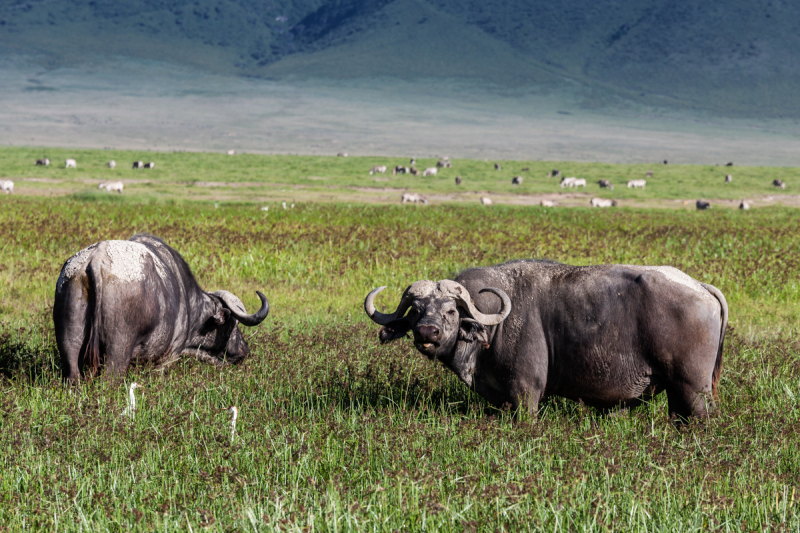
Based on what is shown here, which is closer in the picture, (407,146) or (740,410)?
(740,410)

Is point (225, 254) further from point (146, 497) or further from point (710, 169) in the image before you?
point (710, 169)

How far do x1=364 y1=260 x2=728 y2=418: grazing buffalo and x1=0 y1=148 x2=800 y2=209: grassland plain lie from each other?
26.2m

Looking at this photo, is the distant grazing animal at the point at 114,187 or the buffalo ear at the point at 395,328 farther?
the distant grazing animal at the point at 114,187

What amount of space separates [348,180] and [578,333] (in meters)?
46.8

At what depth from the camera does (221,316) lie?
814 cm

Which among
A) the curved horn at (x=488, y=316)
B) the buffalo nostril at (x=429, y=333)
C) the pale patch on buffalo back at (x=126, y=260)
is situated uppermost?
the pale patch on buffalo back at (x=126, y=260)

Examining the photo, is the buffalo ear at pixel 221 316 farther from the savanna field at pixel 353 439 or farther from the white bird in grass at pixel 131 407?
the white bird in grass at pixel 131 407

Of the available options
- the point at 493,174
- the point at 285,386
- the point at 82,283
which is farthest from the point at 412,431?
the point at 493,174

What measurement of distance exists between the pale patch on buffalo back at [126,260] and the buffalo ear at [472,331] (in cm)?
278

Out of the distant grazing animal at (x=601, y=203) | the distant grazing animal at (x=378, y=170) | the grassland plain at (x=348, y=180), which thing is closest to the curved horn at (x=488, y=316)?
the grassland plain at (x=348, y=180)

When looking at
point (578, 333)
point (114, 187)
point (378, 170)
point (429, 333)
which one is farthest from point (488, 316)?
point (378, 170)

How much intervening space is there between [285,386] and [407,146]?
430 ft

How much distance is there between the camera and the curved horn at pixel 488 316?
6.07m

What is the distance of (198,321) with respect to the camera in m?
8.03
